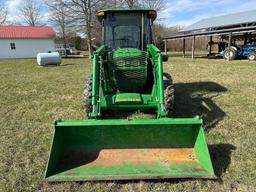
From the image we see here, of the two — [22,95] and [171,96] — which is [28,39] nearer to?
[22,95]

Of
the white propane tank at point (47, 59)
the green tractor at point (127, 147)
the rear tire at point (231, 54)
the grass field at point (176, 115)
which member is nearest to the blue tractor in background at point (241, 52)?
the rear tire at point (231, 54)

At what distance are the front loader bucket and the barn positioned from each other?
35479 millimetres

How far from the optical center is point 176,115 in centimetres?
579

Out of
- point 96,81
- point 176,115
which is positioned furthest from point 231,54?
point 96,81

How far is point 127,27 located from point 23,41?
112 feet

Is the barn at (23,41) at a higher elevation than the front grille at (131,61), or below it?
higher

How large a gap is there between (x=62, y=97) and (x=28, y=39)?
31349 millimetres

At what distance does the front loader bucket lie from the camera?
3.38 m

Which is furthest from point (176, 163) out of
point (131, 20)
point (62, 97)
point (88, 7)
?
point (88, 7)

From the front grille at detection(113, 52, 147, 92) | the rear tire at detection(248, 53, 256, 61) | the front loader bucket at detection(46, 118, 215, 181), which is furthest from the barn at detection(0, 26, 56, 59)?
the front loader bucket at detection(46, 118, 215, 181)

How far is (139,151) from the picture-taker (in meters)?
3.73

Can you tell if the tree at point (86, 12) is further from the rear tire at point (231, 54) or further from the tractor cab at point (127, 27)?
the tractor cab at point (127, 27)

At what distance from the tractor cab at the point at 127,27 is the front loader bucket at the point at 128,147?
249cm

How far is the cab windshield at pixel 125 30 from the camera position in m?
5.64
